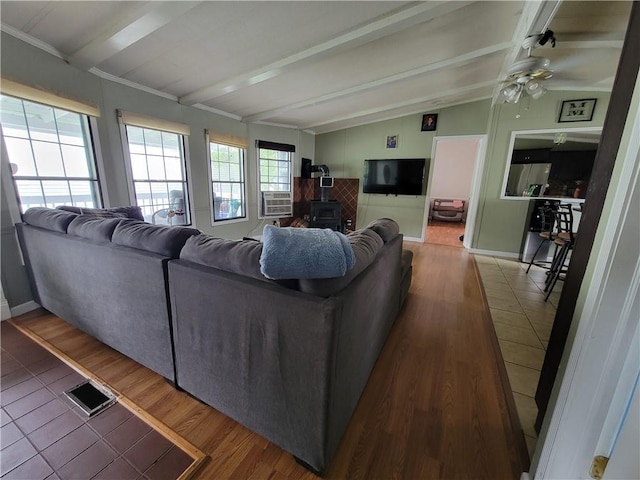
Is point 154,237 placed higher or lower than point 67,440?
higher

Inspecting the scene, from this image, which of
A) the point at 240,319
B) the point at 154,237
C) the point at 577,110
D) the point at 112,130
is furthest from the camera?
the point at 577,110

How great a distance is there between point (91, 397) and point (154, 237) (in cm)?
101

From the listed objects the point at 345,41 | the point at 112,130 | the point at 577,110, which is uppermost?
the point at 345,41

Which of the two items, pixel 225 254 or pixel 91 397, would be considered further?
pixel 91 397

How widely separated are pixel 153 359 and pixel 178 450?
1.81 ft

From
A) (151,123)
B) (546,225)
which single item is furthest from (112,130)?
(546,225)

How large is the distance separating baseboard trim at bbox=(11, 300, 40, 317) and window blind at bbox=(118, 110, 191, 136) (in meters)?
2.15

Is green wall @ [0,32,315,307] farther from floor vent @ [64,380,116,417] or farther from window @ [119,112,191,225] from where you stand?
floor vent @ [64,380,116,417]

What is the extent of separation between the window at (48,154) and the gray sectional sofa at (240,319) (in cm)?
106

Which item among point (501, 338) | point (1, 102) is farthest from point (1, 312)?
point (501, 338)

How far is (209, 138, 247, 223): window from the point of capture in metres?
4.44

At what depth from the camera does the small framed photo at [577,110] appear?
3.72 meters

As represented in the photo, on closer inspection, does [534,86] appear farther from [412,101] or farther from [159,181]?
[159,181]

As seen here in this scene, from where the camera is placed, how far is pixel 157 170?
11.7 ft
